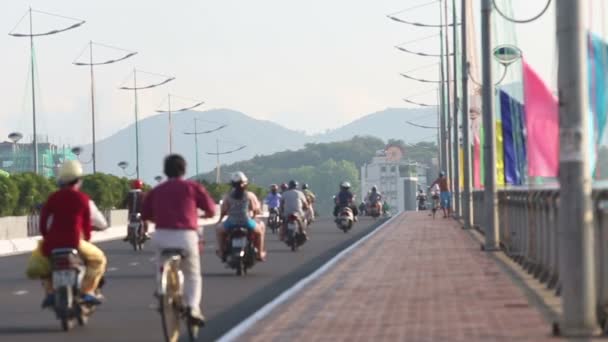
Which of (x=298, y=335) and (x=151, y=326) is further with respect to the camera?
(x=151, y=326)

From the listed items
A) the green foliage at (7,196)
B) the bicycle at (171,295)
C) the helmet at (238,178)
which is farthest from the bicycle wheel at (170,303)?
the green foliage at (7,196)

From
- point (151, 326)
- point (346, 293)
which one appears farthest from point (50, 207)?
point (346, 293)

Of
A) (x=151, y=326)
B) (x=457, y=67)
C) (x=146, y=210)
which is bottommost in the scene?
(x=151, y=326)

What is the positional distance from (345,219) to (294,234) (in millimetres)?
15104

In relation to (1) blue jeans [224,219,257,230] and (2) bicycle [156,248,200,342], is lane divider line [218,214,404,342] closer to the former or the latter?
(2) bicycle [156,248,200,342]

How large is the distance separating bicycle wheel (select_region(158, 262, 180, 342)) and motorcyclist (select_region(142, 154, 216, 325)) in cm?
19

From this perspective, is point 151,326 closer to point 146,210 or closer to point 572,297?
point 146,210

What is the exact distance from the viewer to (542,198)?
20797mm

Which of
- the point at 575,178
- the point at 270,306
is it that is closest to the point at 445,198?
the point at 270,306

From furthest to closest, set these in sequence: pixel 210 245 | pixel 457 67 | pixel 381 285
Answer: pixel 457 67
pixel 210 245
pixel 381 285

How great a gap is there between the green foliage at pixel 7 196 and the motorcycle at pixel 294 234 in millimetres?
18240

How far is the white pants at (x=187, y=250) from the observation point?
581 inches

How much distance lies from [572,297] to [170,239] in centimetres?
341

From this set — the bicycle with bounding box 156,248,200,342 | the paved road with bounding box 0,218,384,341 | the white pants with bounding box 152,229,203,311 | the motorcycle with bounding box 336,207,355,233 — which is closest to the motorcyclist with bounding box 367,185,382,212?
the motorcycle with bounding box 336,207,355,233
